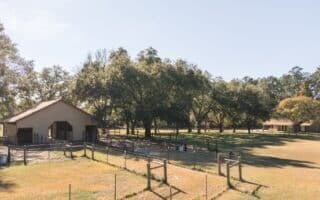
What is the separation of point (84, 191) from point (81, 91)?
29.1 metres

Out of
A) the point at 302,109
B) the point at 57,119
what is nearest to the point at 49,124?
the point at 57,119

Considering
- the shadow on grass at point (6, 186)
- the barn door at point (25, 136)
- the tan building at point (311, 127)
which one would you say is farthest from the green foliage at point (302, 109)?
the shadow on grass at point (6, 186)

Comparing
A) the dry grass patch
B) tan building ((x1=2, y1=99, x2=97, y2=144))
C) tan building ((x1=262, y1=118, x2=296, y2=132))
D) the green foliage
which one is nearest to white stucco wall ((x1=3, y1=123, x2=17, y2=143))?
tan building ((x1=2, y1=99, x2=97, y2=144))

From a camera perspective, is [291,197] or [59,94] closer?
[291,197]

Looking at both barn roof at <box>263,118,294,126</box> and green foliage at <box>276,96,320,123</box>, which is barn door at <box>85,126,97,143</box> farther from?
barn roof at <box>263,118,294,126</box>

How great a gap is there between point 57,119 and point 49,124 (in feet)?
3.40

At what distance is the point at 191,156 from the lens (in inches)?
1160

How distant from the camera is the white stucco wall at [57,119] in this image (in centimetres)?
3766

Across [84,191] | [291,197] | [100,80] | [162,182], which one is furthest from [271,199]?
[100,80]

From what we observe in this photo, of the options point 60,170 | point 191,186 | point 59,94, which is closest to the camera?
point 191,186

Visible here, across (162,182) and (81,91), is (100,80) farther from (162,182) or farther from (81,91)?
(162,182)

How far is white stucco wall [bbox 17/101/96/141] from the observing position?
3766 centimetres

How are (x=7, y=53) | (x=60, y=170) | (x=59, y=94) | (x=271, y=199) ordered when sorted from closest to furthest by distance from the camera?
(x=271, y=199)
(x=60, y=170)
(x=7, y=53)
(x=59, y=94)

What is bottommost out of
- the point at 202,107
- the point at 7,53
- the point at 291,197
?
the point at 291,197
